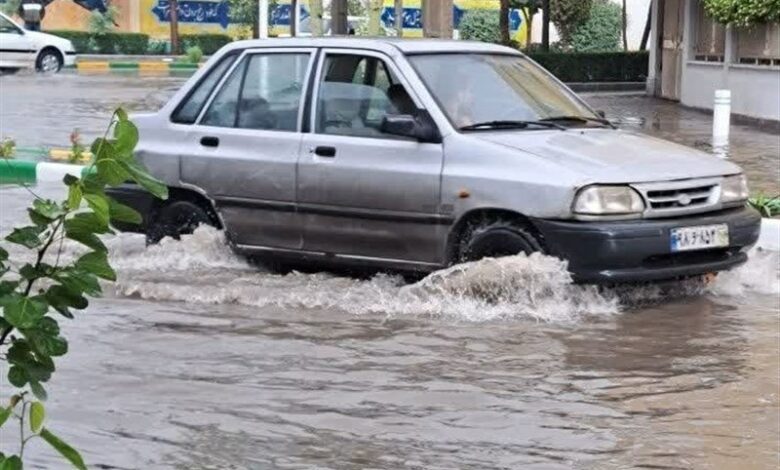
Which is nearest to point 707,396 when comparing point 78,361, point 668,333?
point 668,333

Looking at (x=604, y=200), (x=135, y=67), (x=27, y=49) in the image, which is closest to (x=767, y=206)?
(x=604, y=200)

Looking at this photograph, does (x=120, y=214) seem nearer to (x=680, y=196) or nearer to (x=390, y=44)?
(x=680, y=196)

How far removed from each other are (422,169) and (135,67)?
33500 mm

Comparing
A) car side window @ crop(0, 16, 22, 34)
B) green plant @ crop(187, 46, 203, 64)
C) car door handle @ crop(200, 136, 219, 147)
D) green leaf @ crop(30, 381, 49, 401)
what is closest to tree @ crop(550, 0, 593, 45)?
green plant @ crop(187, 46, 203, 64)

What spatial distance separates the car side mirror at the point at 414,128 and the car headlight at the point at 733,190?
5.30 ft

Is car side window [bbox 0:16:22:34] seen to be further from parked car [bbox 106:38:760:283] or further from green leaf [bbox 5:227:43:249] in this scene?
green leaf [bbox 5:227:43:249]

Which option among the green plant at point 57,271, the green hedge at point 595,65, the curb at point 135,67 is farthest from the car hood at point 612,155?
the curb at point 135,67

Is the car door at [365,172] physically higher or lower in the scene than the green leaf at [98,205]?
lower

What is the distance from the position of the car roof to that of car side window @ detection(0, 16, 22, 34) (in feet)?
95.8

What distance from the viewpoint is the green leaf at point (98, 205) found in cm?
295

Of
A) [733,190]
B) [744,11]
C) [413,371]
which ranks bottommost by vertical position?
[413,371]

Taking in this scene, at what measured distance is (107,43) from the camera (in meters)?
48.7

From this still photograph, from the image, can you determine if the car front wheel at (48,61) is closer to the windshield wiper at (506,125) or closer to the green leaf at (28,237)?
the windshield wiper at (506,125)

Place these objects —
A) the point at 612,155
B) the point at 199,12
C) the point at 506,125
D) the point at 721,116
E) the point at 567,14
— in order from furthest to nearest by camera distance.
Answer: the point at 199,12 < the point at 567,14 < the point at 721,116 < the point at 506,125 < the point at 612,155
